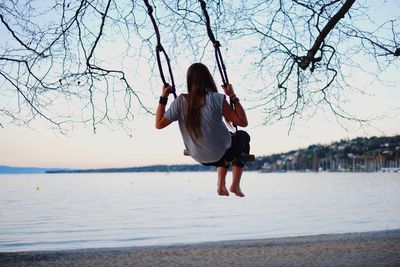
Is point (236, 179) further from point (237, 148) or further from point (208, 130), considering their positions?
point (208, 130)

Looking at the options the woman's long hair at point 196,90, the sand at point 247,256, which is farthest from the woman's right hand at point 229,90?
the sand at point 247,256

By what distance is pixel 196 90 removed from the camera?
509 cm

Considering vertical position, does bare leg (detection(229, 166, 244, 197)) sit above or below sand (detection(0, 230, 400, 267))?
above

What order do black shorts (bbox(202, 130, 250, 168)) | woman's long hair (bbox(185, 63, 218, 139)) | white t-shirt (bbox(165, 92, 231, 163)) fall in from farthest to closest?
black shorts (bbox(202, 130, 250, 168))
white t-shirt (bbox(165, 92, 231, 163))
woman's long hair (bbox(185, 63, 218, 139))

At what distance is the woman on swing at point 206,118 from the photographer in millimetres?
5051

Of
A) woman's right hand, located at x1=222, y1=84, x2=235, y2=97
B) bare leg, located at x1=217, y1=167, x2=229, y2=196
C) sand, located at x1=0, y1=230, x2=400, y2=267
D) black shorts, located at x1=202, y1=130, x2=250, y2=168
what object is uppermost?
woman's right hand, located at x1=222, y1=84, x2=235, y2=97

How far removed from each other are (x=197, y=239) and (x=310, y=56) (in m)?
16.9

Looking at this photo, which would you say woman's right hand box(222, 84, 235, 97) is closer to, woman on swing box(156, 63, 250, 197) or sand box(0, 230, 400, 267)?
woman on swing box(156, 63, 250, 197)

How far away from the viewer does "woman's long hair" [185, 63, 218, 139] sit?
197 inches

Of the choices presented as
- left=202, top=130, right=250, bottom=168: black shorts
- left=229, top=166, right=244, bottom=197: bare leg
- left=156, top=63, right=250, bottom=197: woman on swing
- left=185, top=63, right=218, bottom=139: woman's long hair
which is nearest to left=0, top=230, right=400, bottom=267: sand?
left=229, top=166, right=244, bottom=197: bare leg

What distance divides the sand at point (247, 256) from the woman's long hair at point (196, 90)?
7922 mm

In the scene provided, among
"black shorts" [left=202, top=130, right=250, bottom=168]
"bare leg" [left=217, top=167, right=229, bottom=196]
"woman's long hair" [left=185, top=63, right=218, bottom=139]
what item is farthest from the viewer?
→ "bare leg" [left=217, top=167, right=229, bottom=196]

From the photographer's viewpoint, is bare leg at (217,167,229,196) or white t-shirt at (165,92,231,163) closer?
white t-shirt at (165,92,231,163)

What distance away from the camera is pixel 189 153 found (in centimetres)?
549
